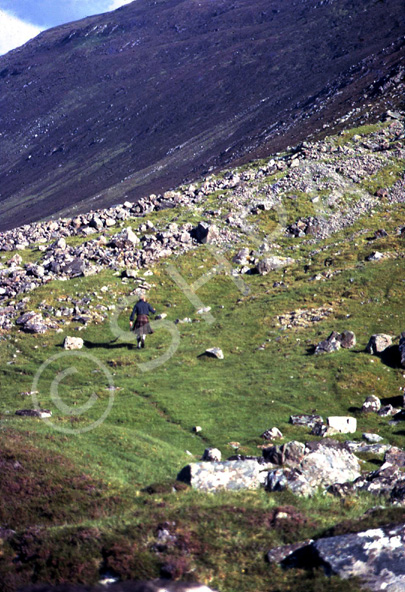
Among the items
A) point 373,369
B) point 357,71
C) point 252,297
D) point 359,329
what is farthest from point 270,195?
point 357,71

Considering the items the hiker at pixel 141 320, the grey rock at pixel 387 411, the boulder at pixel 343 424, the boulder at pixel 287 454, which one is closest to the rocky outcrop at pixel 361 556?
the boulder at pixel 287 454

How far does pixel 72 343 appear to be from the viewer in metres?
39.9

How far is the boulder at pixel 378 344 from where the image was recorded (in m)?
34.3

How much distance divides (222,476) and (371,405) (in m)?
13.7

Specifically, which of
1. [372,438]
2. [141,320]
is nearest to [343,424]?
[372,438]

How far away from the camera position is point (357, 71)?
16988 centimetres

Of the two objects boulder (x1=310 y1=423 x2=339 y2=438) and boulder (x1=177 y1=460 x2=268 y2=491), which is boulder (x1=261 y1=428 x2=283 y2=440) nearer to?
boulder (x1=310 y1=423 x2=339 y2=438)

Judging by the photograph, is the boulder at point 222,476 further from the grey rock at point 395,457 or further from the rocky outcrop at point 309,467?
the grey rock at point 395,457

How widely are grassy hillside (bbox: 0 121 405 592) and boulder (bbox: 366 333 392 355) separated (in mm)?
764

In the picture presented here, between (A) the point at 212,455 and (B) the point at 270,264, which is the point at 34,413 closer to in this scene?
(A) the point at 212,455

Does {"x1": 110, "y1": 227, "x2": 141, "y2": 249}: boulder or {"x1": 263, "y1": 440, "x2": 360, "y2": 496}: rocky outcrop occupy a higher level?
{"x1": 263, "y1": 440, "x2": 360, "y2": 496}: rocky outcrop

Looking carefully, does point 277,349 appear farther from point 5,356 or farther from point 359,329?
point 5,356

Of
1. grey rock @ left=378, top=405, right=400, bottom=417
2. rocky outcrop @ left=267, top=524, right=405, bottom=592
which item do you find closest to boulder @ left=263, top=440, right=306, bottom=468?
rocky outcrop @ left=267, top=524, right=405, bottom=592

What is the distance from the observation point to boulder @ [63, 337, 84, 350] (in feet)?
130
